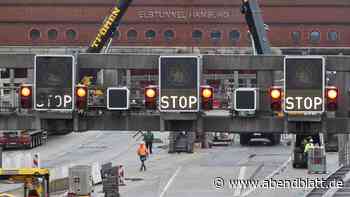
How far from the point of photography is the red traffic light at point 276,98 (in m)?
18.7

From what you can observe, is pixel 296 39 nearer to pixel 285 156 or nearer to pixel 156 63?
pixel 285 156

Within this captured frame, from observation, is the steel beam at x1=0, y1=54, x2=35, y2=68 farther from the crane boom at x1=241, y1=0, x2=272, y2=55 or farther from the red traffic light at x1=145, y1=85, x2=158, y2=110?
the crane boom at x1=241, y1=0, x2=272, y2=55

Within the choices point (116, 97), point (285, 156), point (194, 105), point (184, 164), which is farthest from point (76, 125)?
point (285, 156)

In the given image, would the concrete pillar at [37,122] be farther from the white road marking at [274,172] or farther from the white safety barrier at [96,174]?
the white safety barrier at [96,174]

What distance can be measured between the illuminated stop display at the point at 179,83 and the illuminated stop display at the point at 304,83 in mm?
1844

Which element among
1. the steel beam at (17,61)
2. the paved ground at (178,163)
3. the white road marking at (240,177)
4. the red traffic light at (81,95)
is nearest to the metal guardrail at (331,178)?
the paved ground at (178,163)

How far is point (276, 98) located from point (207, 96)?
4.58 ft

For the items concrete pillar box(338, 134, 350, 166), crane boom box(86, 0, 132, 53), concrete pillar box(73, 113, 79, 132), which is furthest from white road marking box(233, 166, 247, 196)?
crane boom box(86, 0, 132, 53)

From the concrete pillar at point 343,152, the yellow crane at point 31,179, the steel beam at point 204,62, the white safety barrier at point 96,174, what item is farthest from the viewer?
the concrete pillar at point 343,152

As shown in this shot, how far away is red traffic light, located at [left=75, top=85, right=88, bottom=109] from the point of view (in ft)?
63.2

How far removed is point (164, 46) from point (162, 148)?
115 ft

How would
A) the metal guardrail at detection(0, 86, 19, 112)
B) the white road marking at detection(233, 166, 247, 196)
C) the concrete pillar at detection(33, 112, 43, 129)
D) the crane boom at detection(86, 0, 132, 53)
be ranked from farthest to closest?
1. the crane boom at detection(86, 0, 132, 53)
2. the white road marking at detection(233, 166, 247, 196)
3. the metal guardrail at detection(0, 86, 19, 112)
4. the concrete pillar at detection(33, 112, 43, 129)

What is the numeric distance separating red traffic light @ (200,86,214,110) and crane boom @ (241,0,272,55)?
22.9m

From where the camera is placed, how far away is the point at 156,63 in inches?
763
